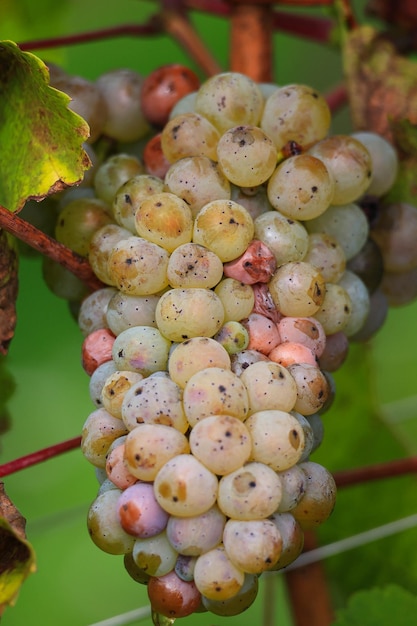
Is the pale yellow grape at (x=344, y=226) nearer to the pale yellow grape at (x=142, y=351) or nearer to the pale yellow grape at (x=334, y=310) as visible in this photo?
the pale yellow grape at (x=334, y=310)

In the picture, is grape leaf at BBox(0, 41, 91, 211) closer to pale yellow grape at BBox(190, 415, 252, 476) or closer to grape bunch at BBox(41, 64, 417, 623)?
grape bunch at BBox(41, 64, 417, 623)

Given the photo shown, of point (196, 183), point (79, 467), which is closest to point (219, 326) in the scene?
point (196, 183)

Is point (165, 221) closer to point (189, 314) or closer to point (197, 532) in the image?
point (189, 314)

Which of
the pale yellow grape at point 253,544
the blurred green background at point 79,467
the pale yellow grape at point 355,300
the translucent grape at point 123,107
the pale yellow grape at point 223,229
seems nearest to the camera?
the pale yellow grape at point 253,544

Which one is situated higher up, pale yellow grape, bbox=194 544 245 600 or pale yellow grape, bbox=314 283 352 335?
pale yellow grape, bbox=314 283 352 335

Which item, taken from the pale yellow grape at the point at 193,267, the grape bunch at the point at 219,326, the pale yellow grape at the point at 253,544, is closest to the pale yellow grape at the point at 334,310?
the grape bunch at the point at 219,326

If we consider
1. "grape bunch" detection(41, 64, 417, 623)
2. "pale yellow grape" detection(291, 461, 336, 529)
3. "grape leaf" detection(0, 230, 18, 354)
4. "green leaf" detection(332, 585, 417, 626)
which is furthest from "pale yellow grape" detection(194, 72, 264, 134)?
"green leaf" detection(332, 585, 417, 626)
